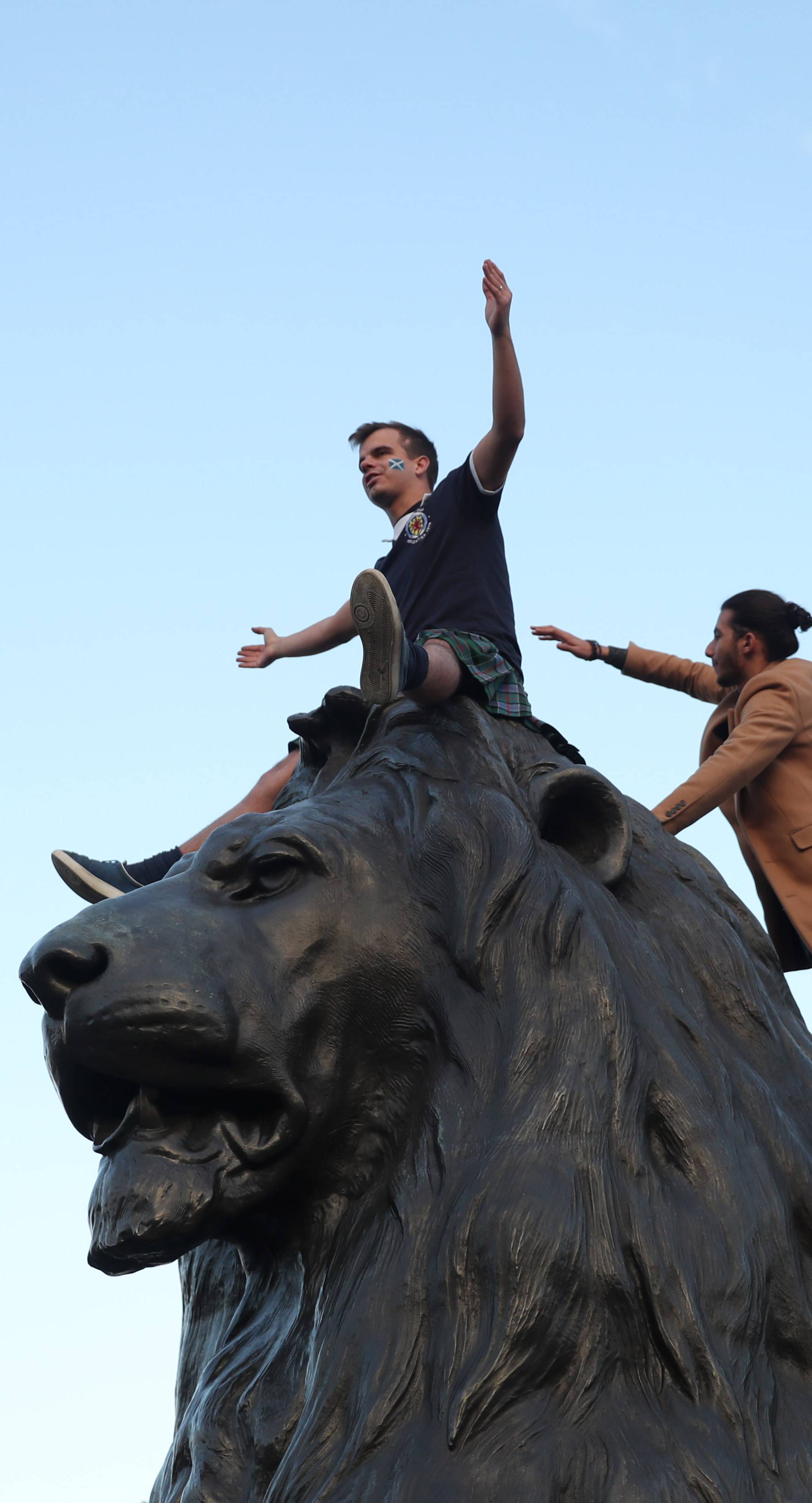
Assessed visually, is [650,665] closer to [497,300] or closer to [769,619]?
[769,619]

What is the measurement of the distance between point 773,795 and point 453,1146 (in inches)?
91.4

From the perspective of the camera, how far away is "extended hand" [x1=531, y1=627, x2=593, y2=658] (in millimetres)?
7723

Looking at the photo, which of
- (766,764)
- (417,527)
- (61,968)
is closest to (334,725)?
(417,527)

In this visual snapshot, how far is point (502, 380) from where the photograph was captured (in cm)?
596

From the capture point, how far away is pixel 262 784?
7.42m

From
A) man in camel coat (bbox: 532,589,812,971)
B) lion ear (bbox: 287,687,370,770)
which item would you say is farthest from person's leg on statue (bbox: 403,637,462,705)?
man in camel coat (bbox: 532,589,812,971)

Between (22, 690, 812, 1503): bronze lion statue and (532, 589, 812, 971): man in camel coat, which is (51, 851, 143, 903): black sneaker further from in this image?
(532, 589, 812, 971): man in camel coat

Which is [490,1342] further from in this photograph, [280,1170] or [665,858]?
[665,858]

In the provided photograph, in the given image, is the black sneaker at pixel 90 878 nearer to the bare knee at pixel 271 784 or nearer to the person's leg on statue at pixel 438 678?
the bare knee at pixel 271 784

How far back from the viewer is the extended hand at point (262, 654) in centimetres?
790

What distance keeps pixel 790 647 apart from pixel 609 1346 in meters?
3.15

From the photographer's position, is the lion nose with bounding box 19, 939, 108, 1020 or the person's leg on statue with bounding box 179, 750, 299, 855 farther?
the person's leg on statue with bounding box 179, 750, 299, 855

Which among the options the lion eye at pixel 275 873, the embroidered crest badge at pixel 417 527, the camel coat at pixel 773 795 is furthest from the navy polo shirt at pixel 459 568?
the lion eye at pixel 275 873

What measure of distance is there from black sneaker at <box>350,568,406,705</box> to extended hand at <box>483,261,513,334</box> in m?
1.02
